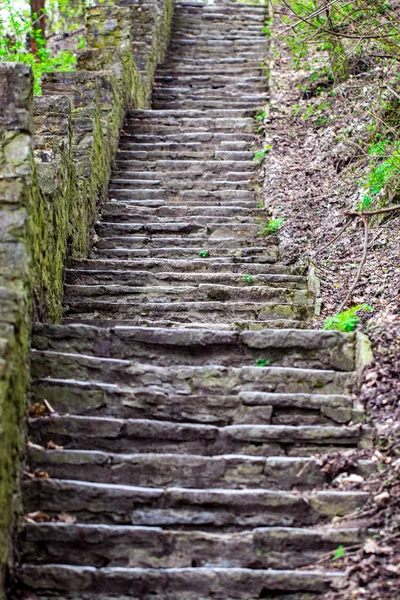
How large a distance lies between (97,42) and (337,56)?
12.1ft

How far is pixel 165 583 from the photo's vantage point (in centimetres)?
402

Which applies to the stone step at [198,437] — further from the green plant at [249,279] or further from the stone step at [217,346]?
the green plant at [249,279]

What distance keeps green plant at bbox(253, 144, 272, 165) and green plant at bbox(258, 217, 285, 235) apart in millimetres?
1760

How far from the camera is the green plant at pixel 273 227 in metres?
8.38

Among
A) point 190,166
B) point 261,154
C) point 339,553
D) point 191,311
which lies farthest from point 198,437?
point 261,154

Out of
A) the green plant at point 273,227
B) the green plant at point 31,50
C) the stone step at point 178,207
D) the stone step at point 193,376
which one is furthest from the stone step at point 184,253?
the green plant at point 31,50

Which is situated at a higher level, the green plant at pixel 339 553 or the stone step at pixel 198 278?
the green plant at pixel 339 553

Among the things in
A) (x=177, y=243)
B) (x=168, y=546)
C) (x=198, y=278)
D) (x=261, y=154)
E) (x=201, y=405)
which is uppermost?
(x=201, y=405)

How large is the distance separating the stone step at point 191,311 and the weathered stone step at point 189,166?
11.8 feet

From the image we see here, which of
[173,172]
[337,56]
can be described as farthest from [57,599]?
[337,56]

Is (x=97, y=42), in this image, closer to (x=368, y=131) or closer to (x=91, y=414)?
(x=368, y=131)

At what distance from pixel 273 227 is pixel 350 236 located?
39.5 inches

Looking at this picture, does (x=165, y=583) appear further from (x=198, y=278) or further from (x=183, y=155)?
(x=183, y=155)

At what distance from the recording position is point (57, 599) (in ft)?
13.0
